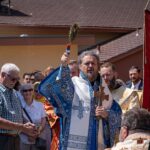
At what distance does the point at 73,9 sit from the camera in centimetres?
2858

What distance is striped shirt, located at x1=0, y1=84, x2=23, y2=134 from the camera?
23.1 feet

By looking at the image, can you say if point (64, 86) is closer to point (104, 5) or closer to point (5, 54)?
point (5, 54)

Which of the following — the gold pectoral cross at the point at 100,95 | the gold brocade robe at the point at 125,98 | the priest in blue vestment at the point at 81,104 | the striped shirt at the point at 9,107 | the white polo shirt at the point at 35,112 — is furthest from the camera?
the white polo shirt at the point at 35,112

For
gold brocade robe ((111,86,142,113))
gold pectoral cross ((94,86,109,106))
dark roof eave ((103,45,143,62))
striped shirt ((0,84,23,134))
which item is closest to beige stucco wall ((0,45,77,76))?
dark roof eave ((103,45,143,62))

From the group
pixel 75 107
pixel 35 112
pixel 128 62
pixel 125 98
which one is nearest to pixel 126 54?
pixel 128 62

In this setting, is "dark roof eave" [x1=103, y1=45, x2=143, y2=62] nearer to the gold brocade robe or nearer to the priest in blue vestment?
the gold brocade robe

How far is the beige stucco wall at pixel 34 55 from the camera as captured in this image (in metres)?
16.2

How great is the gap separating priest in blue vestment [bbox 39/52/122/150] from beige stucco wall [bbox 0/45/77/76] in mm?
9570

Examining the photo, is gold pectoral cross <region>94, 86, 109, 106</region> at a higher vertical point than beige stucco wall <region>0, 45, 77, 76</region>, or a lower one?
lower

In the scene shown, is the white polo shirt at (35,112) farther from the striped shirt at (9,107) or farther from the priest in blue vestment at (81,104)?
the priest in blue vestment at (81,104)

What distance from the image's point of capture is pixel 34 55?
16531mm

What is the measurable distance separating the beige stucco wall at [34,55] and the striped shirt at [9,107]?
9.01m

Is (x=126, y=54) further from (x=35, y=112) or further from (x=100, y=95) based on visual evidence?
(x=100, y=95)

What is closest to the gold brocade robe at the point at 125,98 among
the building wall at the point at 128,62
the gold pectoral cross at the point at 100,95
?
the gold pectoral cross at the point at 100,95
